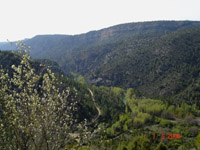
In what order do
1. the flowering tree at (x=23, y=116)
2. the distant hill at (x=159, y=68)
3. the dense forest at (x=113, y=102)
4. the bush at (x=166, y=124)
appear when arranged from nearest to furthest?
the flowering tree at (x=23, y=116) < the dense forest at (x=113, y=102) < the bush at (x=166, y=124) < the distant hill at (x=159, y=68)

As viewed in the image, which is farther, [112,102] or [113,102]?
[113,102]

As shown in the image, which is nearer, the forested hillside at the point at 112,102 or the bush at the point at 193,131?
the forested hillside at the point at 112,102

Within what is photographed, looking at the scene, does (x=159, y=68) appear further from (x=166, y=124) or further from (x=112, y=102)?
(x=166, y=124)

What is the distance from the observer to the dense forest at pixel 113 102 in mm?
7594

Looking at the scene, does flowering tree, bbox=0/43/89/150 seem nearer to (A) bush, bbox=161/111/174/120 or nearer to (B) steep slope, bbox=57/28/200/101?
(A) bush, bbox=161/111/174/120

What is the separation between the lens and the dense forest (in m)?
7.59

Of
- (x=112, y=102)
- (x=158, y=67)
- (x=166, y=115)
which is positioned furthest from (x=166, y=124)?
(x=158, y=67)

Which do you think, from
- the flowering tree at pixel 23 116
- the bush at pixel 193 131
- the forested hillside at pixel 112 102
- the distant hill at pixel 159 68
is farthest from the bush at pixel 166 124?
the flowering tree at pixel 23 116

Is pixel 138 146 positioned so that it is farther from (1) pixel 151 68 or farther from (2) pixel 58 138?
(1) pixel 151 68

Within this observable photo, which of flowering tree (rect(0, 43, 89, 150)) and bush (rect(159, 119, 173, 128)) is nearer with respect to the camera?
flowering tree (rect(0, 43, 89, 150))

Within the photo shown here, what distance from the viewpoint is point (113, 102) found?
74688mm

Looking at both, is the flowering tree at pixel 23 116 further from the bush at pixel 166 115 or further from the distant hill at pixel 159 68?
the distant hill at pixel 159 68

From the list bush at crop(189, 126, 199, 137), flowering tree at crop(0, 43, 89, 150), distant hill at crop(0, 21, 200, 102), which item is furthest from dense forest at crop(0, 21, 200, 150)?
distant hill at crop(0, 21, 200, 102)

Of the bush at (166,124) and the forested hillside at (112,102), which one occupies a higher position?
the forested hillside at (112,102)
